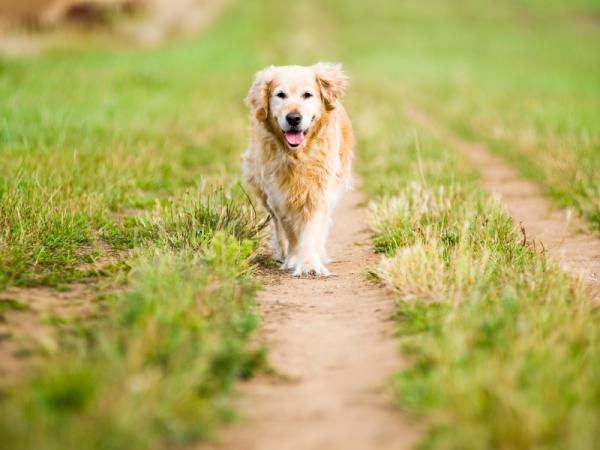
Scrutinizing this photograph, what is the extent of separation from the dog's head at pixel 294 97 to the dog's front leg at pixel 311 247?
591 millimetres

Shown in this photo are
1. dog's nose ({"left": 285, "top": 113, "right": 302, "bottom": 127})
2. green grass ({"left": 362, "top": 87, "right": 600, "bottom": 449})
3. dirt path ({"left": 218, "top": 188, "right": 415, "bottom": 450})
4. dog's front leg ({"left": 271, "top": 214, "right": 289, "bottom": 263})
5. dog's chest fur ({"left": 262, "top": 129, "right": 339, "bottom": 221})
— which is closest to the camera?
green grass ({"left": 362, "top": 87, "right": 600, "bottom": 449})

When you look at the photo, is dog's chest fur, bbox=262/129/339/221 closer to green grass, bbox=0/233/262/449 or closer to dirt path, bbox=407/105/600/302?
dirt path, bbox=407/105/600/302

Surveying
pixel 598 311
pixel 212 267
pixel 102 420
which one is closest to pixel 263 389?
pixel 102 420

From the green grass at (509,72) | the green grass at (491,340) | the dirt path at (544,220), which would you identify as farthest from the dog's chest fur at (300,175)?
the green grass at (509,72)

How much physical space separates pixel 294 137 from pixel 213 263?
1.45 metres

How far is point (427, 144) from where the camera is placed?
10227 mm

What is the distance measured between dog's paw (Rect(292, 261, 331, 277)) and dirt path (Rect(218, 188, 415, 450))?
0.17 metres

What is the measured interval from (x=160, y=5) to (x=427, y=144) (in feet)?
77.4

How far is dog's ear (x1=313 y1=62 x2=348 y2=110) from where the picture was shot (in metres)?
5.71

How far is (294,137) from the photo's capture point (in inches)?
213

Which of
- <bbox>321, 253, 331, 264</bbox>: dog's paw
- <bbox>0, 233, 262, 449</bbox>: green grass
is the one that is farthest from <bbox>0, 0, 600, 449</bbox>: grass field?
<bbox>321, 253, 331, 264</bbox>: dog's paw

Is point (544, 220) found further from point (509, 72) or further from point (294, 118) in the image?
point (509, 72)

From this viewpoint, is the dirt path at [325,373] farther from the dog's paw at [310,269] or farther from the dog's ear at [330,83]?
the dog's ear at [330,83]

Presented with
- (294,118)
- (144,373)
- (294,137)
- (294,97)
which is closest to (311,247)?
(294,137)
